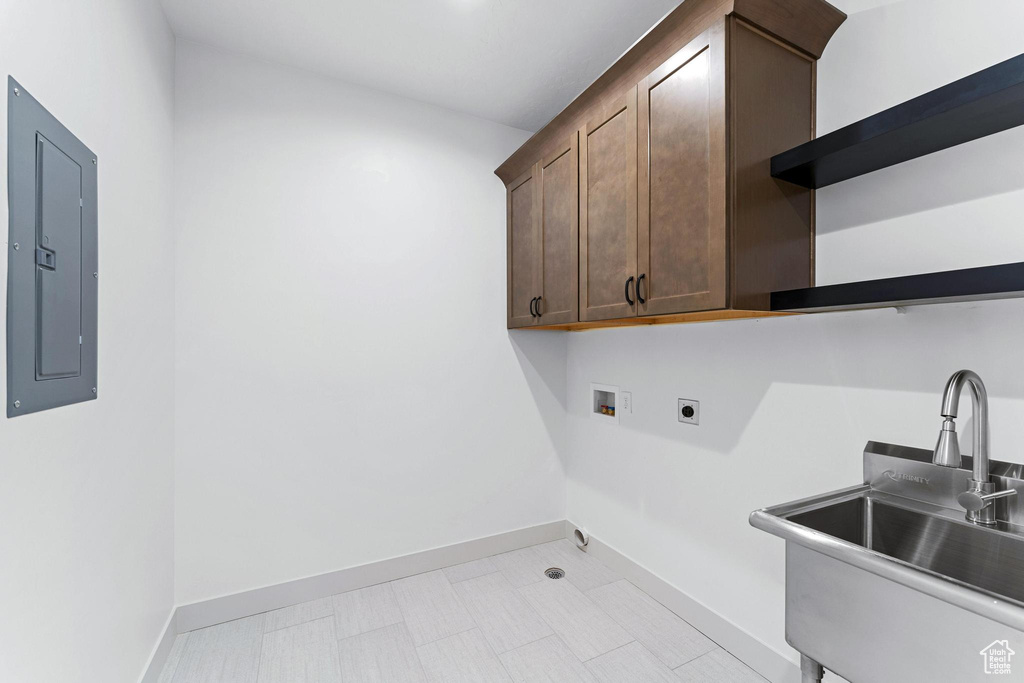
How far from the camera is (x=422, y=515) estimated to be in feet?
8.18

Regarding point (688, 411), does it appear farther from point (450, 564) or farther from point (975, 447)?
point (450, 564)

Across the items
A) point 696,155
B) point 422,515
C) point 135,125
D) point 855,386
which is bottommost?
point 422,515

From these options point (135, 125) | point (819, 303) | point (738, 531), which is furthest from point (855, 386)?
point (135, 125)

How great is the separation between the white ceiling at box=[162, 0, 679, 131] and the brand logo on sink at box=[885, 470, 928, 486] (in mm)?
1811

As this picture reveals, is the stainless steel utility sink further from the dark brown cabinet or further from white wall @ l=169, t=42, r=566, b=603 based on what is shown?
white wall @ l=169, t=42, r=566, b=603

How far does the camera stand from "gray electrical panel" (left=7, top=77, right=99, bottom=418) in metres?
0.89

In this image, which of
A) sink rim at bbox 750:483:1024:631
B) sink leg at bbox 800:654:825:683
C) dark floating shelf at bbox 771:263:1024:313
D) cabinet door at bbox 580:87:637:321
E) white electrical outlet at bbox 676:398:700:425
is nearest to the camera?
sink rim at bbox 750:483:1024:631

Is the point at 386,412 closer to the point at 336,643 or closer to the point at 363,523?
the point at 363,523

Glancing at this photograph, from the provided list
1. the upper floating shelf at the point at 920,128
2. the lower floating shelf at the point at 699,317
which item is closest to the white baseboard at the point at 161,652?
the lower floating shelf at the point at 699,317

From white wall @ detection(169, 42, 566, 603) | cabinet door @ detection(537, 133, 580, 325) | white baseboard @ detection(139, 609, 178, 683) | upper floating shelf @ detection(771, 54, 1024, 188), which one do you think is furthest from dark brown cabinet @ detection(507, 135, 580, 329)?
white baseboard @ detection(139, 609, 178, 683)

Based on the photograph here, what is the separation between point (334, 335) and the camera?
2.28m

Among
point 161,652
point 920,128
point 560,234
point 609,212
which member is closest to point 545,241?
point 560,234

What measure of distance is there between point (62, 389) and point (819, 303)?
190cm

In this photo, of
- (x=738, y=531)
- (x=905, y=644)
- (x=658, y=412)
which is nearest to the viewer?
(x=905, y=644)
